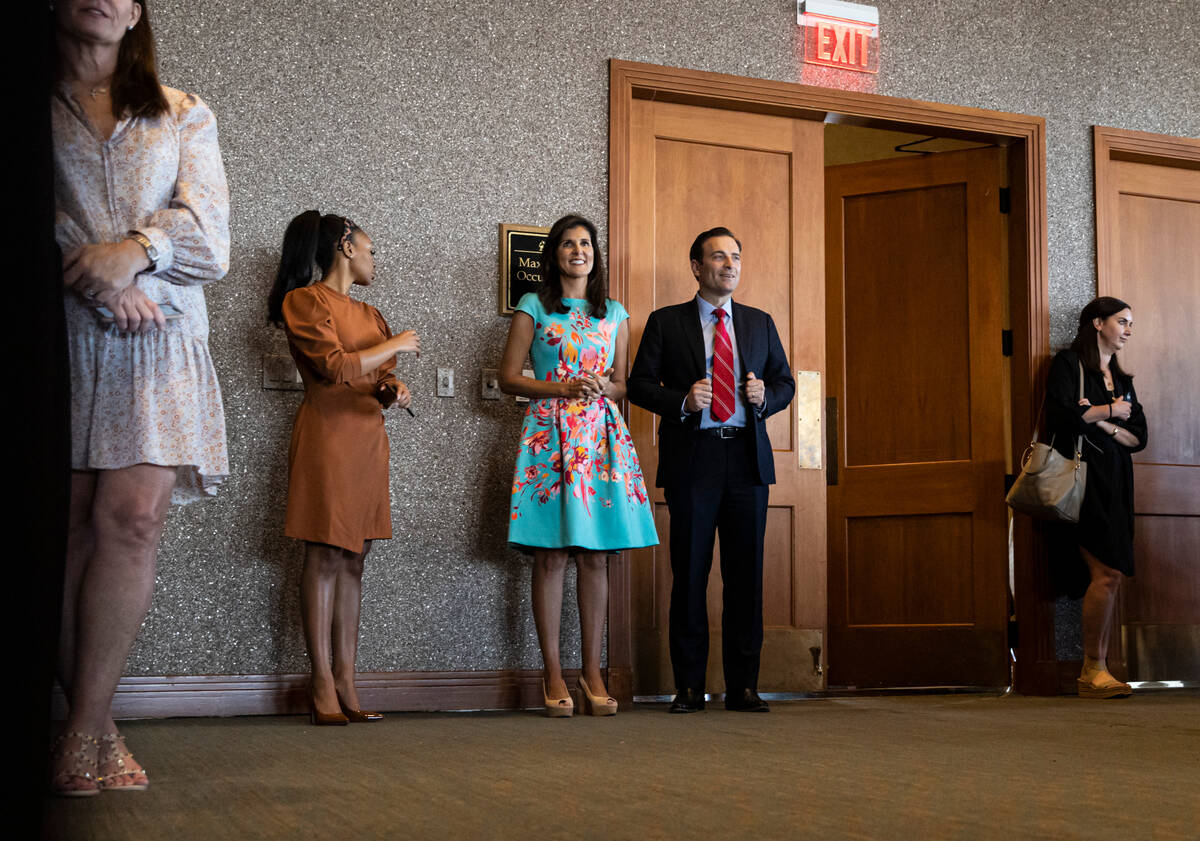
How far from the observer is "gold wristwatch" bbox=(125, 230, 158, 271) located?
73.0 inches

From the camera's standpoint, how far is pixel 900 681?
521 centimetres

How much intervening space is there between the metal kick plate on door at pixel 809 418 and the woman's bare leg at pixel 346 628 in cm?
185

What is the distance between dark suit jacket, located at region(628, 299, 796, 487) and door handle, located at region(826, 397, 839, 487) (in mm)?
1413

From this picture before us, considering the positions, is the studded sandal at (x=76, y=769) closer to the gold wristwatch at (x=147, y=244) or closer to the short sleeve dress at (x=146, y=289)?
the short sleeve dress at (x=146, y=289)

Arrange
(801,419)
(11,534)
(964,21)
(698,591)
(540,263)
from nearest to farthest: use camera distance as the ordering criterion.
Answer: (11,534)
(698,591)
(540,263)
(801,419)
(964,21)

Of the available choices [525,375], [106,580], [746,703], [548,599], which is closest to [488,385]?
[525,375]

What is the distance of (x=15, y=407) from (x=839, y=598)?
191 inches

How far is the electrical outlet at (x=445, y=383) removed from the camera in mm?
4016

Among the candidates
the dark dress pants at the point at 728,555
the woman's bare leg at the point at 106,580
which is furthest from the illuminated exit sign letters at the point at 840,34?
the woman's bare leg at the point at 106,580

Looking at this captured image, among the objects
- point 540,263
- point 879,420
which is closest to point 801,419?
point 879,420

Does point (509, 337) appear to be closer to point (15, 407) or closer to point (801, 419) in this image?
point (801, 419)

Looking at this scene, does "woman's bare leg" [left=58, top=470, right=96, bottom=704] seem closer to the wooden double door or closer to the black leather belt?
the black leather belt

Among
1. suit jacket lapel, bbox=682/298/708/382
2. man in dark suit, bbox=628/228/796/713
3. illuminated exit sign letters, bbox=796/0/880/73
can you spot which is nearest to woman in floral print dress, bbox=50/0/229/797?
man in dark suit, bbox=628/228/796/713

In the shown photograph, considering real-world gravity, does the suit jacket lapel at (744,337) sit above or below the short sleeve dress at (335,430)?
above
